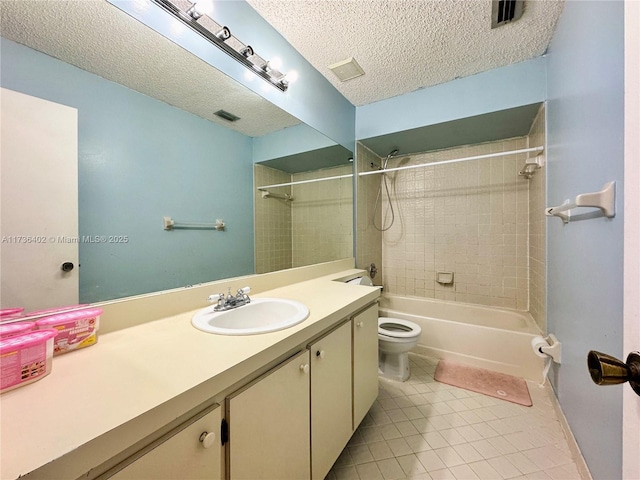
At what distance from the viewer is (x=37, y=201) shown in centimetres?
71

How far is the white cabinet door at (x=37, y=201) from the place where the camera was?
669mm

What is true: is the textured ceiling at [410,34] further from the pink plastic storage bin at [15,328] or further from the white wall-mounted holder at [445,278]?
the white wall-mounted holder at [445,278]

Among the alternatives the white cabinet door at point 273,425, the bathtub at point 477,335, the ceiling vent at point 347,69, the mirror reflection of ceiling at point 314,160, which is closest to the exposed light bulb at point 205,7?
the mirror reflection of ceiling at point 314,160

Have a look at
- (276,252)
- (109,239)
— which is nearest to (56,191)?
(109,239)

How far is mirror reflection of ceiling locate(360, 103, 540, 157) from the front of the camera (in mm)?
1927

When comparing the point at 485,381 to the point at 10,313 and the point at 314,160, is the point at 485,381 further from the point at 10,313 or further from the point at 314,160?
the point at 10,313

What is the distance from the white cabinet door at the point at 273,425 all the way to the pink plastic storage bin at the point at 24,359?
1.46 feet

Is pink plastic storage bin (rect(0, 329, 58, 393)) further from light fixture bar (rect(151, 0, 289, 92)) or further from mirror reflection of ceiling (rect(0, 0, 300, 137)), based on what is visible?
light fixture bar (rect(151, 0, 289, 92))

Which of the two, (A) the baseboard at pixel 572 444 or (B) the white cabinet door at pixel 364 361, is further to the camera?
(B) the white cabinet door at pixel 364 361

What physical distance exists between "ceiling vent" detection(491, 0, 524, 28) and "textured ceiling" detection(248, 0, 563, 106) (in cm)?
3

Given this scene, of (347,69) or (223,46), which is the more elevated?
(347,69)

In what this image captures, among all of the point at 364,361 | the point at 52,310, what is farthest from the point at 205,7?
the point at 364,361

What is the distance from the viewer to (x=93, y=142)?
0.83 metres

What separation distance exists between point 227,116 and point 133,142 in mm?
508
